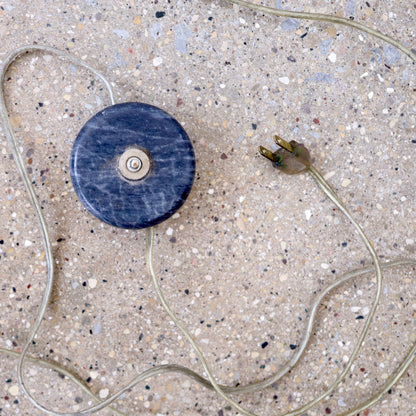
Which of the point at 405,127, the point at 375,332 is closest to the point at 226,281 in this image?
the point at 375,332

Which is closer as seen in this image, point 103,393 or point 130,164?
point 130,164

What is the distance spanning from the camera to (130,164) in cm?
79

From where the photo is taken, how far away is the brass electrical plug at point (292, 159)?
0.90 metres

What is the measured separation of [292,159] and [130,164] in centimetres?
35

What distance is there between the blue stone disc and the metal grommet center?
0.01 metres

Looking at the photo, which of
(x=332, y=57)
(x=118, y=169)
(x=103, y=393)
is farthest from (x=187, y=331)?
(x=332, y=57)

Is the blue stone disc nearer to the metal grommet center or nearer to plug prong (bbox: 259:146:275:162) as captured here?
the metal grommet center

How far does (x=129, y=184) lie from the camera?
0.81m

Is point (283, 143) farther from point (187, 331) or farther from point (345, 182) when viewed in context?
point (187, 331)

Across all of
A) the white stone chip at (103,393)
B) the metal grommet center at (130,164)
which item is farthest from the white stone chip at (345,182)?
the white stone chip at (103,393)

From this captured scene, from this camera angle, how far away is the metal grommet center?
2.59 feet

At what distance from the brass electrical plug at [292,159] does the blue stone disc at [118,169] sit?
203 mm

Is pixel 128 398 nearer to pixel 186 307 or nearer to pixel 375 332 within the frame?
pixel 186 307

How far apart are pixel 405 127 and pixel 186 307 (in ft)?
2.11
